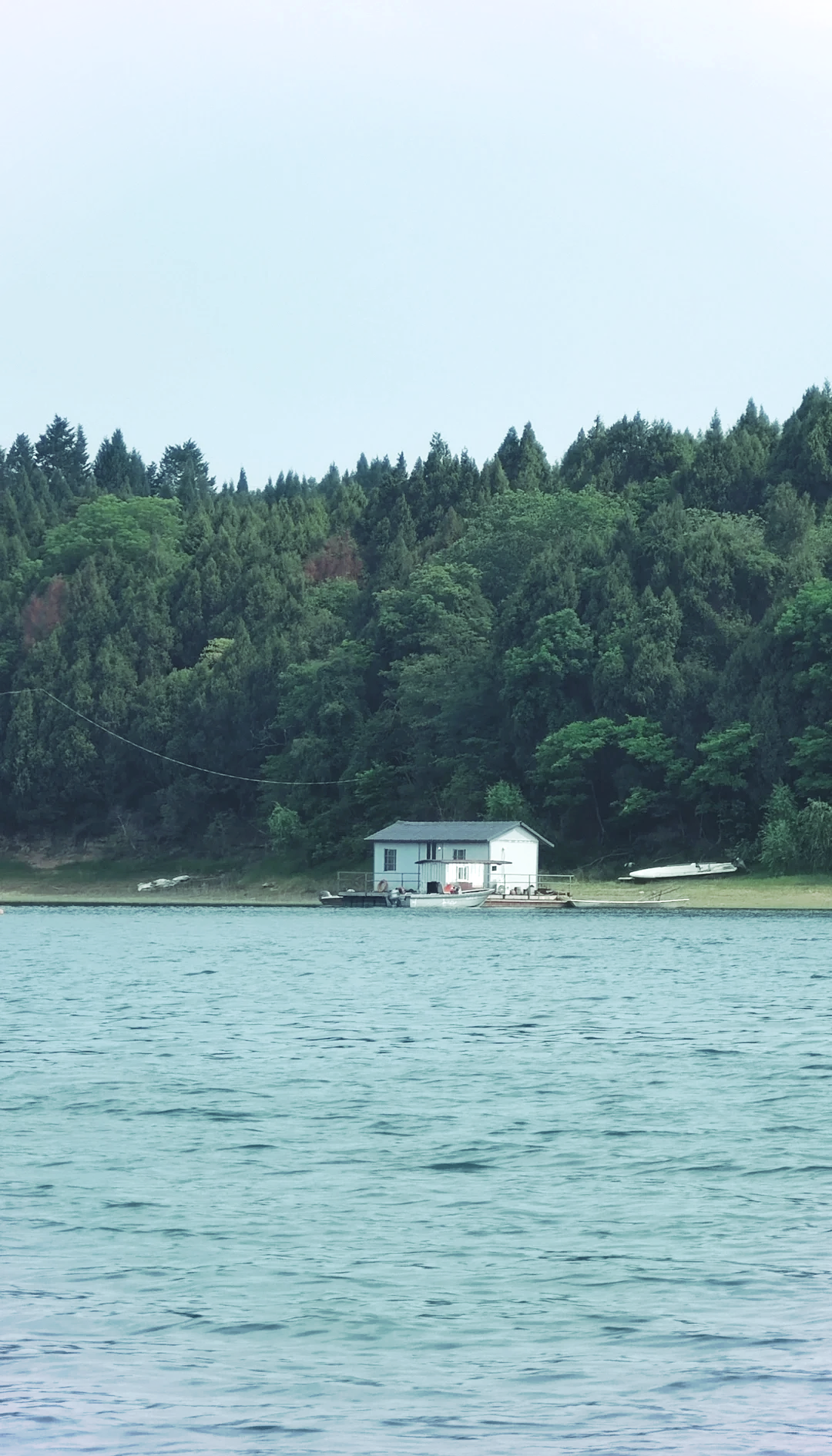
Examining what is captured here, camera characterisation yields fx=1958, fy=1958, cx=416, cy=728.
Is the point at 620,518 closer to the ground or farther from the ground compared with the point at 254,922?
farther from the ground

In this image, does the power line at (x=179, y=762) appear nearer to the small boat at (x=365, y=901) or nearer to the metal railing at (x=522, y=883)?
the metal railing at (x=522, y=883)

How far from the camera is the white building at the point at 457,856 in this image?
9638cm

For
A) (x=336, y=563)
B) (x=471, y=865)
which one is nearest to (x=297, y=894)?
(x=471, y=865)

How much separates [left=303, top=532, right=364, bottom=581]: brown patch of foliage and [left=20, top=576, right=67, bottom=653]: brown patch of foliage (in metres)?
19.8

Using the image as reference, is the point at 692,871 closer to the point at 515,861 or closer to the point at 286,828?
the point at 515,861

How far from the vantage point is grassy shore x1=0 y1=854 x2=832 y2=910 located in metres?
88.6

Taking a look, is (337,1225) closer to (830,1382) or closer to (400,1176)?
(400,1176)

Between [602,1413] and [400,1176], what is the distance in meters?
8.14

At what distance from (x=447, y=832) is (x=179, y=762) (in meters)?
42.3

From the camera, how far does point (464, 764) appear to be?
112 metres

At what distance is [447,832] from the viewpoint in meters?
96.7

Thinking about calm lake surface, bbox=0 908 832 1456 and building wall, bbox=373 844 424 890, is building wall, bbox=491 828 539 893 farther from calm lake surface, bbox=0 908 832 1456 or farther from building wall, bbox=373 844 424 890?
calm lake surface, bbox=0 908 832 1456

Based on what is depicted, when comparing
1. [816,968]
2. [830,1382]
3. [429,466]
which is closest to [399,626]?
[429,466]

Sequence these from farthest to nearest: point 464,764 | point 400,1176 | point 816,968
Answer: point 464,764, point 816,968, point 400,1176
